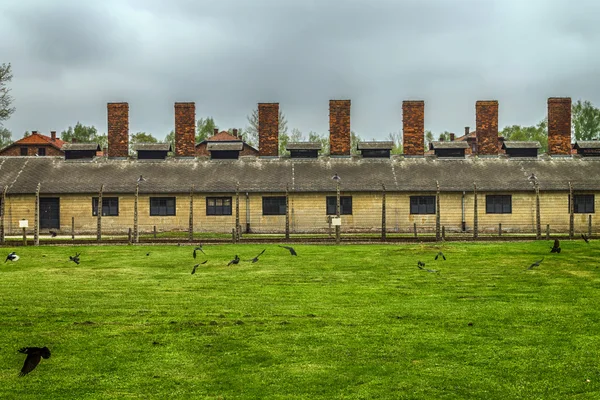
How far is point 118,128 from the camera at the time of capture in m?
42.3

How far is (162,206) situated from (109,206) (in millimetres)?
2880

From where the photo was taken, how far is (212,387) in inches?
300

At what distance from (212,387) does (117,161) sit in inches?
1391

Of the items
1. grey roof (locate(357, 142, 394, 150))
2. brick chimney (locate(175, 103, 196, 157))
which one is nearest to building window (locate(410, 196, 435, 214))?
grey roof (locate(357, 142, 394, 150))

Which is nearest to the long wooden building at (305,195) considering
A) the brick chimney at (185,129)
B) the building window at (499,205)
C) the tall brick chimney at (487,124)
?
the building window at (499,205)

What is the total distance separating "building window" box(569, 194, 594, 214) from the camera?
3677 cm

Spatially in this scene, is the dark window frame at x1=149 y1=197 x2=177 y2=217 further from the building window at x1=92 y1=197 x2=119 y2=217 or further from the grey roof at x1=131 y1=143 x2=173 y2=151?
the grey roof at x1=131 y1=143 x2=173 y2=151

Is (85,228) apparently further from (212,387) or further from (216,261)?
(212,387)

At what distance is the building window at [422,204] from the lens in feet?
121

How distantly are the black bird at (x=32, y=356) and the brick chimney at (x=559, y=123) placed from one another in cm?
3808

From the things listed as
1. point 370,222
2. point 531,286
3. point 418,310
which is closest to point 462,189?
point 370,222

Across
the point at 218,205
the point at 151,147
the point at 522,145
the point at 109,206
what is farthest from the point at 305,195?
the point at 522,145

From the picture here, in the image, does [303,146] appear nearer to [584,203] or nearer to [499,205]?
[499,205]

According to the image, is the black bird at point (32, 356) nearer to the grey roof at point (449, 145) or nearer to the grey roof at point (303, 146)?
the grey roof at point (303, 146)
